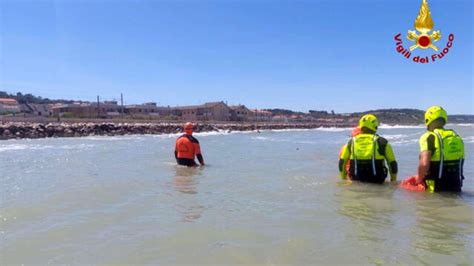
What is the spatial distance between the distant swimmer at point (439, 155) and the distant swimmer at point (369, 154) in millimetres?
766

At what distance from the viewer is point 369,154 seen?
6531 mm

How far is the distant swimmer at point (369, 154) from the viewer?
21.3 feet

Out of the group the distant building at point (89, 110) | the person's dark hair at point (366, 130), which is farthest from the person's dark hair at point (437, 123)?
the distant building at point (89, 110)

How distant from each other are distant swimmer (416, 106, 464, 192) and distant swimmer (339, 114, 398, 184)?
766 mm

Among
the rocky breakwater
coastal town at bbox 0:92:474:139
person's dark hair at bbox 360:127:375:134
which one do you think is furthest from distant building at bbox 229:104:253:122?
person's dark hair at bbox 360:127:375:134

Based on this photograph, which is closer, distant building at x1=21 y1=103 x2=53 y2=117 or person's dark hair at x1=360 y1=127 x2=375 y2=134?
person's dark hair at x1=360 y1=127 x2=375 y2=134

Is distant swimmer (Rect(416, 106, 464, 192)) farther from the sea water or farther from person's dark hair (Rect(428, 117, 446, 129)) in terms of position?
the sea water

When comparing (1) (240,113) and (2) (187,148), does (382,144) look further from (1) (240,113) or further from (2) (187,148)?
(1) (240,113)

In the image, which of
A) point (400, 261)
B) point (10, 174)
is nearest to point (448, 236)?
point (400, 261)

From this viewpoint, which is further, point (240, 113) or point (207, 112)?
point (240, 113)

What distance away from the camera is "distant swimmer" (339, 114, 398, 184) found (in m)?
6.50

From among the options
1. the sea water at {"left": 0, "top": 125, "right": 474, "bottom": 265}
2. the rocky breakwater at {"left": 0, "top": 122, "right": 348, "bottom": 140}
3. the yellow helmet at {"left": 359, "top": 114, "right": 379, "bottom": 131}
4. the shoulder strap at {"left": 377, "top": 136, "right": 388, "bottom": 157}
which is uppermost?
the yellow helmet at {"left": 359, "top": 114, "right": 379, "bottom": 131}

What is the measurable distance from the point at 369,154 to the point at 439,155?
1187 millimetres

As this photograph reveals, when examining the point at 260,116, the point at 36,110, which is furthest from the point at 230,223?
the point at 260,116
